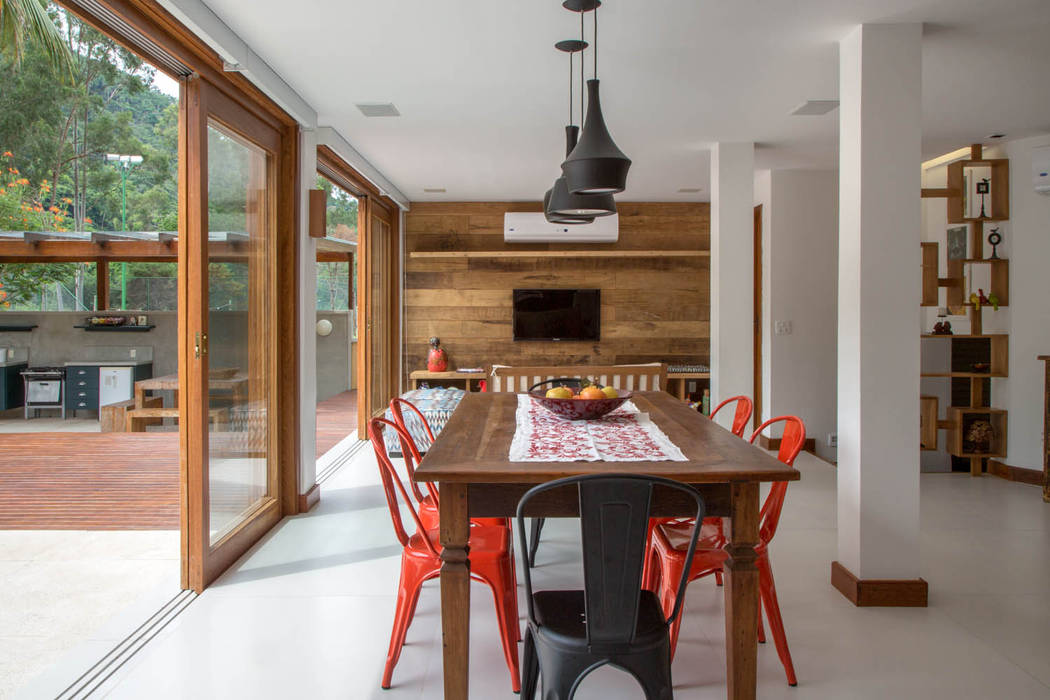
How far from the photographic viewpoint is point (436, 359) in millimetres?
7973

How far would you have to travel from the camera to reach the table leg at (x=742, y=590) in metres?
1.96

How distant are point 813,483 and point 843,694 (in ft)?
9.89

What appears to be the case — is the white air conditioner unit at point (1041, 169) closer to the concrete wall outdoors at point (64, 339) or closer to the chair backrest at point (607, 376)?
the chair backrest at point (607, 376)

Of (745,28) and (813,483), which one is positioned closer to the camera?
(745,28)

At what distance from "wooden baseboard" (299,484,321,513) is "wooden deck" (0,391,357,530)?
2.25 ft

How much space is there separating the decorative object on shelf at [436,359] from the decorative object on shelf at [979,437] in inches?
197

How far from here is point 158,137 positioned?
33.9ft

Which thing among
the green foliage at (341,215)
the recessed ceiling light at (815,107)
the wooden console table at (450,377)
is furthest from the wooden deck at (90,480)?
the green foliage at (341,215)

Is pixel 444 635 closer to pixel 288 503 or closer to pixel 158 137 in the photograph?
pixel 288 503

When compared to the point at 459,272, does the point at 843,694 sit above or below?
below

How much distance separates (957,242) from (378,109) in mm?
4444

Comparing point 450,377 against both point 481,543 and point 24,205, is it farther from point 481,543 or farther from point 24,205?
point 24,205

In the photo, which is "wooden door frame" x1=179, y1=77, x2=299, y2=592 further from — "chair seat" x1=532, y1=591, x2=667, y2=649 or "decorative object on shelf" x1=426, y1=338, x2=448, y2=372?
"decorative object on shelf" x1=426, y1=338, x2=448, y2=372

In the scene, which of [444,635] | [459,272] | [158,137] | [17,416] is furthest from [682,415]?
[158,137]
